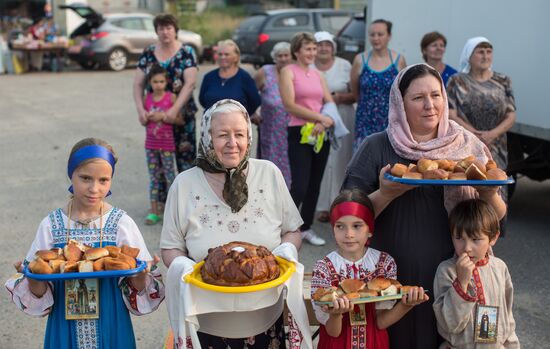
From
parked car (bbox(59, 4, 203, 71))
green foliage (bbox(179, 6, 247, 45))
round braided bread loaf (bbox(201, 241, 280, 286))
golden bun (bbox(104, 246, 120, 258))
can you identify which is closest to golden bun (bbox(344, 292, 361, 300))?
round braided bread loaf (bbox(201, 241, 280, 286))

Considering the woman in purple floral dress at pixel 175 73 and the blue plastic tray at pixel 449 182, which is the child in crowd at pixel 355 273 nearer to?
the blue plastic tray at pixel 449 182

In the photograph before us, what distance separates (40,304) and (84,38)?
68.8 feet

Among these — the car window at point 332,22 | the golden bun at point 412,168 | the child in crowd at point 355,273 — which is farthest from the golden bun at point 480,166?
the car window at point 332,22

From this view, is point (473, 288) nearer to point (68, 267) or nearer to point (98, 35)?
point (68, 267)

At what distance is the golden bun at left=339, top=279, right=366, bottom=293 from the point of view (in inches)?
124

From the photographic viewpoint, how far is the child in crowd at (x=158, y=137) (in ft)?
24.1

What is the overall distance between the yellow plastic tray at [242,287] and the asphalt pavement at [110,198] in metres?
1.98

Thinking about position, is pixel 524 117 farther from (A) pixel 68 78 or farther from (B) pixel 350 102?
(A) pixel 68 78

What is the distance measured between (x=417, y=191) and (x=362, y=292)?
66cm

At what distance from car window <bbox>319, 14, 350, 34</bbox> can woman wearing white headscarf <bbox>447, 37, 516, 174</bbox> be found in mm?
13419

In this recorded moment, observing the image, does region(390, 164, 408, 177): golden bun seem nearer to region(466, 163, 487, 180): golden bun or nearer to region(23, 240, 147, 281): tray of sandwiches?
region(466, 163, 487, 180): golden bun

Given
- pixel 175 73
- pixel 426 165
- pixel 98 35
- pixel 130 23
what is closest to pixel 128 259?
pixel 426 165

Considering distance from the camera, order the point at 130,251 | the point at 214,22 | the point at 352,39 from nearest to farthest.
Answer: the point at 130,251
the point at 352,39
the point at 214,22

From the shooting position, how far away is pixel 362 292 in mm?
3115
